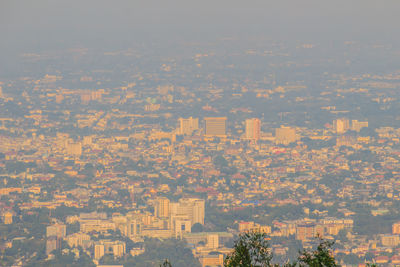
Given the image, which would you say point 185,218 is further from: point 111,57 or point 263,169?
point 111,57

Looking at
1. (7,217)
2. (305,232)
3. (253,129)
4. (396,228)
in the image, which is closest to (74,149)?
(253,129)

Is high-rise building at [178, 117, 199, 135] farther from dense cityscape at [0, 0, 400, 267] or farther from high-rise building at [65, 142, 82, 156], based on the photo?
high-rise building at [65, 142, 82, 156]

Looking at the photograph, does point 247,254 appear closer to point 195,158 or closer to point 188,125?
point 195,158

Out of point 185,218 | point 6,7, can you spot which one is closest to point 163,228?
point 185,218

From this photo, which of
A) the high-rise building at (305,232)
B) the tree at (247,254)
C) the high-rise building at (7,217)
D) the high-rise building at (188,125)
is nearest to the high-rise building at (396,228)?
the high-rise building at (305,232)

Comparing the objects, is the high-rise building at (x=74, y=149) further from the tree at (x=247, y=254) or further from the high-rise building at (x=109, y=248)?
the tree at (x=247, y=254)
